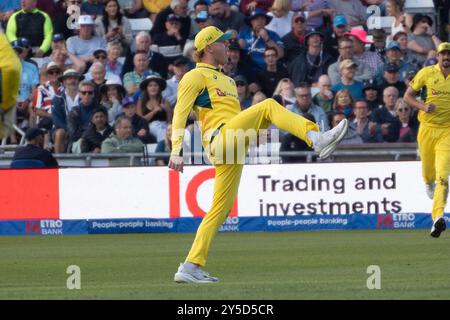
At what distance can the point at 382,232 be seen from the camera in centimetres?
2097

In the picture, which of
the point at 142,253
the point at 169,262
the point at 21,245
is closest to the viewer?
the point at 169,262

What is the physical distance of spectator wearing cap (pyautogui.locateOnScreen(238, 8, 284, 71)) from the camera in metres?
25.6

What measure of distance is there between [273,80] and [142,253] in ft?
28.6

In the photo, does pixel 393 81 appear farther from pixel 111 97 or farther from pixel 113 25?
pixel 113 25

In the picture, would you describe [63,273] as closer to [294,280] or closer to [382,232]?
[294,280]

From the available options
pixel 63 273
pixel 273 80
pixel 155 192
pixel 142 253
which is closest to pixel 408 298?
pixel 63 273

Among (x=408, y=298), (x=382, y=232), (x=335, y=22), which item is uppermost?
(x=335, y=22)

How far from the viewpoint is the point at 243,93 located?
24.5 metres

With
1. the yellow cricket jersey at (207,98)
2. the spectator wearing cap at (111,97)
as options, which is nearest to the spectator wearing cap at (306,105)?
the spectator wearing cap at (111,97)

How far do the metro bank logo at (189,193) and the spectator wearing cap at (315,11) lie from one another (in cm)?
553

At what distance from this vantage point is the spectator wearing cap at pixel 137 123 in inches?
961

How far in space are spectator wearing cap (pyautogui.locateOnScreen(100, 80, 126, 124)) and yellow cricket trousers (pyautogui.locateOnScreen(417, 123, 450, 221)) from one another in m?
8.07

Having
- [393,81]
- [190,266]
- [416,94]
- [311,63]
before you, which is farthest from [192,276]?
[311,63]

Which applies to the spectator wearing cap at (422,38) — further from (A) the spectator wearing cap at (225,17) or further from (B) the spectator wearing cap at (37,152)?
(B) the spectator wearing cap at (37,152)
